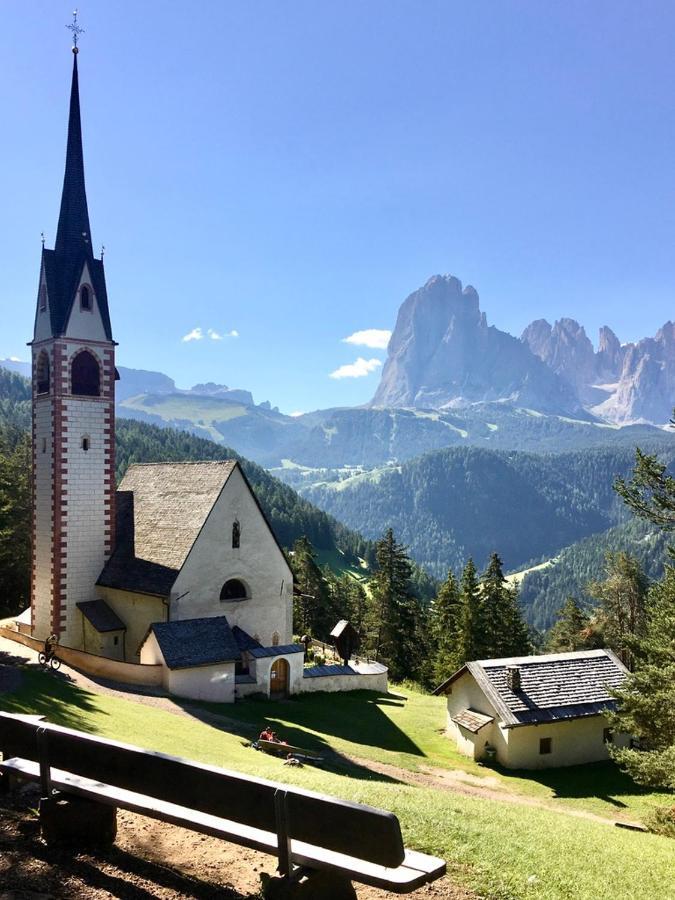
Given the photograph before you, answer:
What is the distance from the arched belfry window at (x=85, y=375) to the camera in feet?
117

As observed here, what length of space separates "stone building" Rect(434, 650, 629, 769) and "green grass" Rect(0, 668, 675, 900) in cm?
138

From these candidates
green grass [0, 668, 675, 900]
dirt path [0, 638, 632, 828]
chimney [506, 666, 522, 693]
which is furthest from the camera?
chimney [506, 666, 522, 693]

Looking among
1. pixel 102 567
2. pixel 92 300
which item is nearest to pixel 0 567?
pixel 102 567

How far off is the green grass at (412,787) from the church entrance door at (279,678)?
126 cm

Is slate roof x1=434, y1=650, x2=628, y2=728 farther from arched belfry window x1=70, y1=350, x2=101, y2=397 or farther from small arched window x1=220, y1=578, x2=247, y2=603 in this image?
arched belfry window x1=70, y1=350, x2=101, y2=397

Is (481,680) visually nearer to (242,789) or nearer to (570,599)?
(242,789)

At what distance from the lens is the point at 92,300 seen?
36344 mm

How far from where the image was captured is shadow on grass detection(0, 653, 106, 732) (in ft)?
62.9

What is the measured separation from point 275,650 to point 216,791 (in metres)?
27.8

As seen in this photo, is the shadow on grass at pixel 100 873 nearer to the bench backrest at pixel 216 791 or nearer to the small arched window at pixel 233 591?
the bench backrest at pixel 216 791

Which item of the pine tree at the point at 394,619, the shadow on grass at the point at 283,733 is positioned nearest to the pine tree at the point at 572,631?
the pine tree at the point at 394,619

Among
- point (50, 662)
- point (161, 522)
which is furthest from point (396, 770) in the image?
point (161, 522)

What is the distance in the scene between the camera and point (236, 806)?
597 centimetres

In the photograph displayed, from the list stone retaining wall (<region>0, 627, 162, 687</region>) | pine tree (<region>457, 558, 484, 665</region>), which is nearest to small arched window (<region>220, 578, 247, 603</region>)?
stone retaining wall (<region>0, 627, 162, 687</region>)
